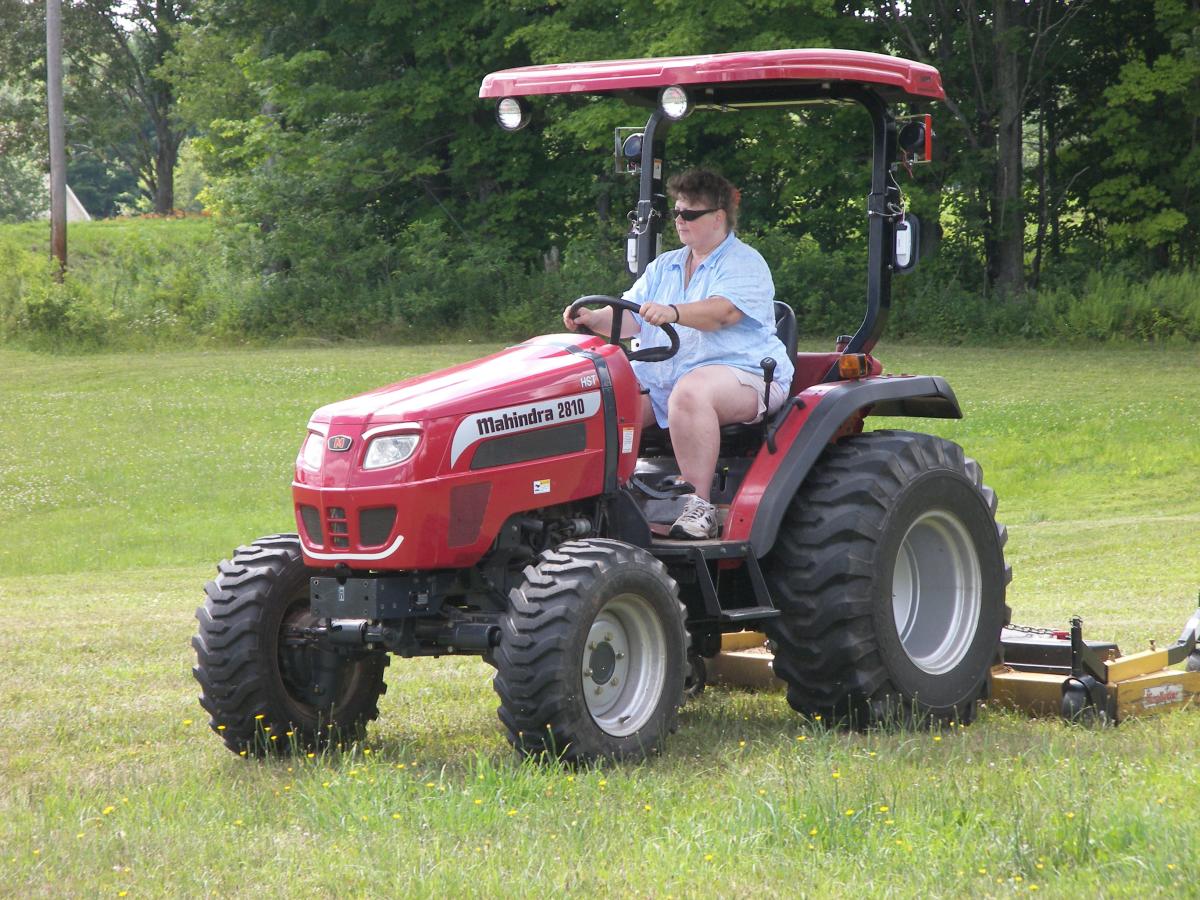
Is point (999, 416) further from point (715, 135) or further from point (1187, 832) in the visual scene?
point (1187, 832)

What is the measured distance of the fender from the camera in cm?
567

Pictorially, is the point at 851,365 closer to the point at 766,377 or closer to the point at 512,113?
the point at 766,377

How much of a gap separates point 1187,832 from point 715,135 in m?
24.1

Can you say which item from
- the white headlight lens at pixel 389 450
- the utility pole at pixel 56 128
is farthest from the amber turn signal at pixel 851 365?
the utility pole at pixel 56 128

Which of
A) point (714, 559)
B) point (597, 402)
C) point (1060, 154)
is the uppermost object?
point (1060, 154)

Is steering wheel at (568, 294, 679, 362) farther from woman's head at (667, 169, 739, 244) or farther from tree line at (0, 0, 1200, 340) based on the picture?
tree line at (0, 0, 1200, 340)

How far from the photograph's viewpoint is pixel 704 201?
6.08 metres

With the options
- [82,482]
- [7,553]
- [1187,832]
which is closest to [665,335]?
[1187,832]

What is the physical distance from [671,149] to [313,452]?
22287 millimetres

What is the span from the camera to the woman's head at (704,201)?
6082mm

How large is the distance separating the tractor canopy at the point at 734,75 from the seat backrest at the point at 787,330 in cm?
90

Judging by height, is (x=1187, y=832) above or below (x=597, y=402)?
below

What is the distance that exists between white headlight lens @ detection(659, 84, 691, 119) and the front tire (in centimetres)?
165

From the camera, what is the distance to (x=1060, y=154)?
27.5 m
